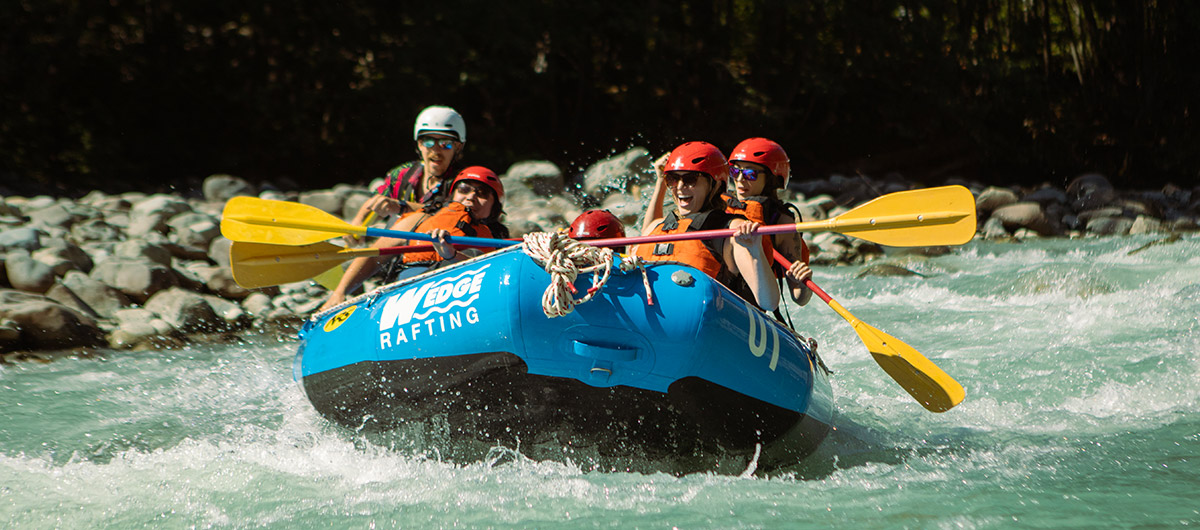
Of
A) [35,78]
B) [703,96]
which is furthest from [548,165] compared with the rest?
[35,78]

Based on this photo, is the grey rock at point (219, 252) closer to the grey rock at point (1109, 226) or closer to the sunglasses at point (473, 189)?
the sunglasses at point (473, 189)

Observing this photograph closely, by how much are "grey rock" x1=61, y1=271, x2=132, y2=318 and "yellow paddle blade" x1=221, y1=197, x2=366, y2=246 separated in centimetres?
302

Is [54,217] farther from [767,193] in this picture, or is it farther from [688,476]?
[688,476]

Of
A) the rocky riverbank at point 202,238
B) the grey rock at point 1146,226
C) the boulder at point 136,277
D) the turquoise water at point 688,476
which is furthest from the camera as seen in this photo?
the grey rock at point 1146,226

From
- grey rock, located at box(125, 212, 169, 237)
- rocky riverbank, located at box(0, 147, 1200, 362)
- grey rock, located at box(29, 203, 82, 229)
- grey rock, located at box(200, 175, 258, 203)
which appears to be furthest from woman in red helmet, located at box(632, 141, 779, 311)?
grey rock, located at box(200, 175, 258, 203)

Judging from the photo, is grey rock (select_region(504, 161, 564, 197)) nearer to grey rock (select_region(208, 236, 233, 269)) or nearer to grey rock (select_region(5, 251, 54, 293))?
grey rock (select_region(208, 236, 233, 269))

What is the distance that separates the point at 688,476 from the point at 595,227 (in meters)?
0.94

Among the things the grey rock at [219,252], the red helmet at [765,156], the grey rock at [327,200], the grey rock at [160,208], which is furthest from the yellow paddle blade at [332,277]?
the grey rock at [327,200]

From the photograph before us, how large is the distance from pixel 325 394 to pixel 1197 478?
3.20m

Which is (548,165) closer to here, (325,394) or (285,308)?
(285,308)

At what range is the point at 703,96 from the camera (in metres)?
16.5

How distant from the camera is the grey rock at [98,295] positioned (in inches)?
258

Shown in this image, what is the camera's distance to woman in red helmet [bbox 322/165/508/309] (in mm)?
4168

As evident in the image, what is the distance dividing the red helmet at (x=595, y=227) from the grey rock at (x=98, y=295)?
422 cm
